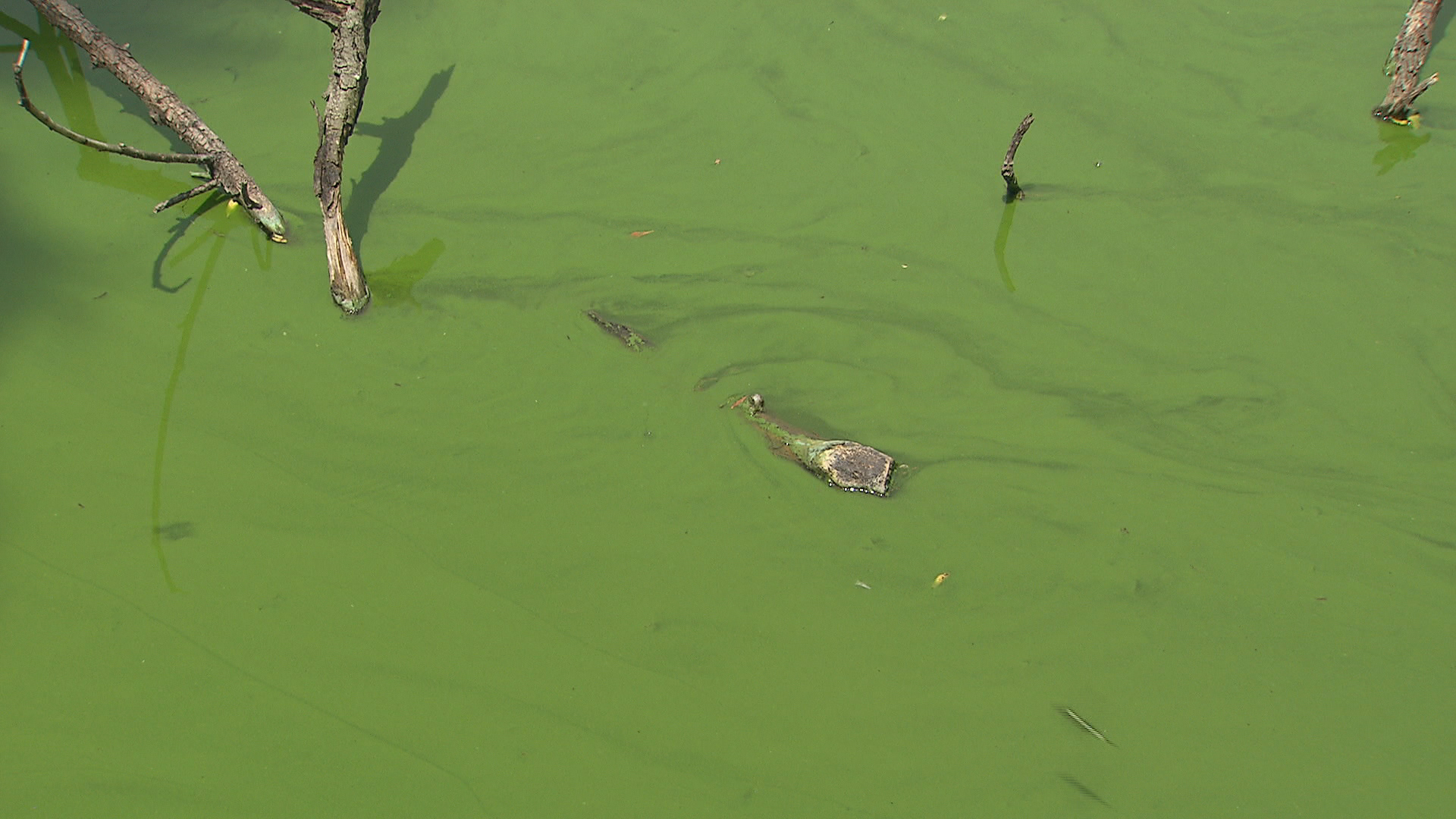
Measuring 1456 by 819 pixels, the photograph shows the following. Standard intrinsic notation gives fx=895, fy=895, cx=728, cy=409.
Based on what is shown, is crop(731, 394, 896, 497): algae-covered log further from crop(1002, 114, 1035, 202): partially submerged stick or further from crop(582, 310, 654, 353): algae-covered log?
crop(1002, 114, 1035, 202): partially submerged stick

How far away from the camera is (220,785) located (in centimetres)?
171

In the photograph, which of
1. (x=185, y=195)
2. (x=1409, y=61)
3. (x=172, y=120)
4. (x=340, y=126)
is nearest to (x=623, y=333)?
(x=340, y=126)

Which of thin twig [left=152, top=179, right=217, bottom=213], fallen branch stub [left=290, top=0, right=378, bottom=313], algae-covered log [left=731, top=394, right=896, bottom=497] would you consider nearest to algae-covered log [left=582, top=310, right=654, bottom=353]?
algae-covered log [left=731, top=394, right=896, bottom=497]

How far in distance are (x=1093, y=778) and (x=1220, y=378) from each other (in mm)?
1149

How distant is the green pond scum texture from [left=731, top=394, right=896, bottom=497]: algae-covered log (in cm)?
5

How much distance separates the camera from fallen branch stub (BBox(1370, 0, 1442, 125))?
111 inches

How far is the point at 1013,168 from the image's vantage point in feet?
8.93

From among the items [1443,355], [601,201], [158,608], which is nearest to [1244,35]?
[1443,355]

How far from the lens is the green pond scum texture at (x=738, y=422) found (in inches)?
70.2

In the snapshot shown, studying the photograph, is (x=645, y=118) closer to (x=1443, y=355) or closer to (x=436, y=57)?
(x=436, y=57)

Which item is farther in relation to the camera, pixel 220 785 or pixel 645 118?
pixel 645 118

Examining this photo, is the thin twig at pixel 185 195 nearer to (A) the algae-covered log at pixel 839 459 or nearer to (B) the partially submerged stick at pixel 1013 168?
(A) the algae-covered log at pixel 839 459

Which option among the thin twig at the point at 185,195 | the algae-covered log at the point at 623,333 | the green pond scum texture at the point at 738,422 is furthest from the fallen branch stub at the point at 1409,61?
the thin twig at the point at 185,195

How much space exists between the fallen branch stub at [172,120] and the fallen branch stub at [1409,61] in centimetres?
342
